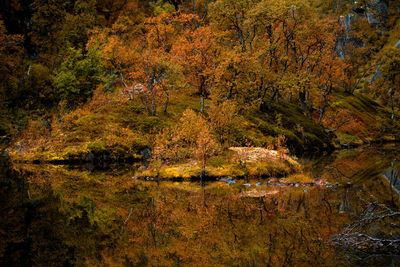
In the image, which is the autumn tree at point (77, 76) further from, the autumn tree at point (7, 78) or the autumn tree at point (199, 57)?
the autumn tree at point (199, 57)

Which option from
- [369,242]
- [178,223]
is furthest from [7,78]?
[369,242]

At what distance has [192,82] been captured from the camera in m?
37.7

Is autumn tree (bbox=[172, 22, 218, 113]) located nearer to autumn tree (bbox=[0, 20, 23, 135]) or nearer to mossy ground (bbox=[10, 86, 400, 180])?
mossy ground (bbox=[10, 86, 400, 180])

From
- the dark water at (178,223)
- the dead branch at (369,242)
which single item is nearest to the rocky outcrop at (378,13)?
the dark water at (178,223)

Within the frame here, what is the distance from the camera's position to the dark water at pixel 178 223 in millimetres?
6930

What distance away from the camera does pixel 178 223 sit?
31.9ft

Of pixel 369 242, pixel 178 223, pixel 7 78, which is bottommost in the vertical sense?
pixel 7 78

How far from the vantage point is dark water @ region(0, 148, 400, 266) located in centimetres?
693

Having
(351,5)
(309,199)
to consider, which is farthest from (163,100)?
(351,5)

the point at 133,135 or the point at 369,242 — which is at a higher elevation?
the point at 369,242

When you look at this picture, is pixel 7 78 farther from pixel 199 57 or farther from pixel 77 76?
pixel 199 57

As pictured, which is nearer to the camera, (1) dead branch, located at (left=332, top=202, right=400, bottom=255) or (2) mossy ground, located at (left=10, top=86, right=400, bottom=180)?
(1) dead branch, located at (left=332, top=202, right=400, bottom=255)

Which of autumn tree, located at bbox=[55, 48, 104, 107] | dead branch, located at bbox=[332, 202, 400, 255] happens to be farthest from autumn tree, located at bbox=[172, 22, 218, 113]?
dead branch, located at bbox=[332, 202, 400, 255]

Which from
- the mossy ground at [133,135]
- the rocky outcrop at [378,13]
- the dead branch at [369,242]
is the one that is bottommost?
the mossy ground at [133,135]
